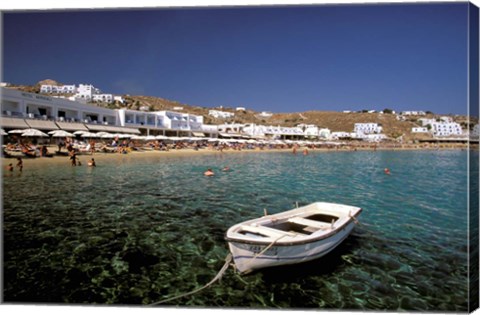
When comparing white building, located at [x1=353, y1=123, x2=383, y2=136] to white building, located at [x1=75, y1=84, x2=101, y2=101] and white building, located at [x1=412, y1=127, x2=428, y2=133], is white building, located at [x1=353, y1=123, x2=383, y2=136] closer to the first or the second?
white building, located at [x1=412, y1=127, x2=428, y2=133]

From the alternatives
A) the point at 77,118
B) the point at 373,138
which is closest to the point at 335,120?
the point at 373,138

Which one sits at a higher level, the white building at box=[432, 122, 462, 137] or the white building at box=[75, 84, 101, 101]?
the white building at box=[75, 84, 101, 101]

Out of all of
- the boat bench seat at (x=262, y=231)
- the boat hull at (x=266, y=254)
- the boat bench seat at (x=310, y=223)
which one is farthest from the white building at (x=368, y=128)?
the boat hull at (x=266, y=254)

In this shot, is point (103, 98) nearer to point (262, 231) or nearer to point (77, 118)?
point (77, 118)

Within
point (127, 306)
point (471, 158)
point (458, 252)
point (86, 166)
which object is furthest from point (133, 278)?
point (86, 166)

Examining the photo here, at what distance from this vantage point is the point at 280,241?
14.4ft

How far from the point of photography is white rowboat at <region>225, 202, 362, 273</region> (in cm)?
439

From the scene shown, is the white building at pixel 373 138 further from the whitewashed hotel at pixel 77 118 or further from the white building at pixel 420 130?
the whitewashed hotel at pixel 77 118

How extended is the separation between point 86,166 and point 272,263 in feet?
55.8

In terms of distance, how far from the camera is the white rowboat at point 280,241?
173 inches

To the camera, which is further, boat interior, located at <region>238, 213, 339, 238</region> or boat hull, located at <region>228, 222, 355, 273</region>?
boat interior, located at <region>238, 213, 339, 238</region>

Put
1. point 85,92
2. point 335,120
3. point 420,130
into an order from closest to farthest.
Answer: point 85,92
point 420,130
point 335,120

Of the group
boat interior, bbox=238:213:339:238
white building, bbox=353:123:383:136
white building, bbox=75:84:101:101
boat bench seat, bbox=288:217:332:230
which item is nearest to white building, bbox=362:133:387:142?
white building, bbox=353:123:383:136

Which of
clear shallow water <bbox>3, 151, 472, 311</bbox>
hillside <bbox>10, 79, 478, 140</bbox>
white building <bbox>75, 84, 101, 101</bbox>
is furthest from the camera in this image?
hillside <bbox>10, 79, 478, 140</bbox>
